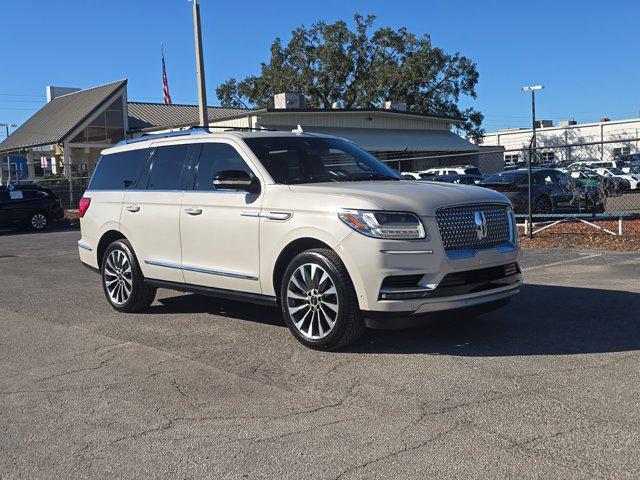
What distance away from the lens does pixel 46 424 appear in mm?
4270

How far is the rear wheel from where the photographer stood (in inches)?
906

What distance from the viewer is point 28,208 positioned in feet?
74.7

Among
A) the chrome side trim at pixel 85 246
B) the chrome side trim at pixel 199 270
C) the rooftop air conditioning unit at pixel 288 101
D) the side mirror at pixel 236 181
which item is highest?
the rooftop air conditioning unit at pixel 288 101

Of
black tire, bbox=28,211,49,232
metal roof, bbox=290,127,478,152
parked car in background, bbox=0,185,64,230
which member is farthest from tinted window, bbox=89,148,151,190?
metal roof, bbox=290,127,478,152

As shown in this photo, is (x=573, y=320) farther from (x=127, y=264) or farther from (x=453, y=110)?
(x=453, y=110)

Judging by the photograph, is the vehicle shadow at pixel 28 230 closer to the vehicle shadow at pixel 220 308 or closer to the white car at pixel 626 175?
the vehicle shadow at pixel 220 308

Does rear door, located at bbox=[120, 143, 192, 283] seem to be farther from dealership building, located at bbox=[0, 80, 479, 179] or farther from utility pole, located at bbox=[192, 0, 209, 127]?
dealership building, located at bbox=[0, 80, 479, 179]

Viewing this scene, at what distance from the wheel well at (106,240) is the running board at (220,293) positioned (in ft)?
2.68

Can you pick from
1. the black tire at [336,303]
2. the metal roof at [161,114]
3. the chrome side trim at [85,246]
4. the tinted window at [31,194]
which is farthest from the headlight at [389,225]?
the metal roof at [161,114]

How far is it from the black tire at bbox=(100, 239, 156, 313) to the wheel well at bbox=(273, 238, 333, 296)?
6.99 feet

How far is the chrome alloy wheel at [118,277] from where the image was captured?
25.1 ft

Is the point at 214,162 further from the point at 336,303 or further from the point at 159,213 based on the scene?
the point at 336,303

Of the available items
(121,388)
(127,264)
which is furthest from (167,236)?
(121,388)

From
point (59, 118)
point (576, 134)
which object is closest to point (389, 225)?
point (59, 118)
